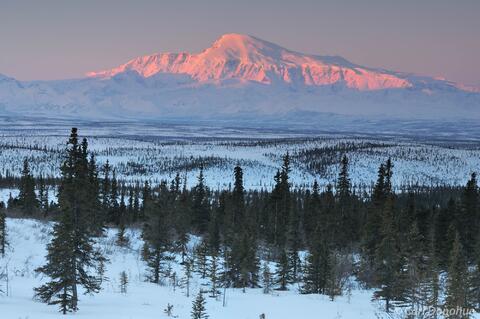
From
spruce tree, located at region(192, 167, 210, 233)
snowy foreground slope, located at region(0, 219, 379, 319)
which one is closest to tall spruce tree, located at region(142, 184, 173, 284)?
snowy foreground slope, located at region(0, 219, 379, 319)

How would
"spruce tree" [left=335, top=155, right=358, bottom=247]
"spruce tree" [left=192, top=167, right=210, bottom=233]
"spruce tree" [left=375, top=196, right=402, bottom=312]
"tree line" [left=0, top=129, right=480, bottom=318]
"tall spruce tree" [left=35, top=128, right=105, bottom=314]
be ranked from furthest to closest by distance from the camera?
1. "spruce tree" [left=192, top=167, right=210, bottom=233]
2. "spruce tree" [left=335, top=155, right=358, bottom=247]
3. "spruce tree" [left=375, top=196, right=402, bottom=312]
4. "tree line" [left=0, top=129, right=480, bottom=318]
5. "tall spruce tree" [left=35, top=128, right=105, bottom=314]

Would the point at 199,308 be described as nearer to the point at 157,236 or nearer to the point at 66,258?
the point at 66,258

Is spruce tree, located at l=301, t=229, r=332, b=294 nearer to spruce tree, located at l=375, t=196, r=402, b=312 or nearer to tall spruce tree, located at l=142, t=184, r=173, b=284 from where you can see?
spruce tree, located at l=375, t=196, r=402, b=312

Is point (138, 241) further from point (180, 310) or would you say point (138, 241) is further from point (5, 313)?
point (5, 313)

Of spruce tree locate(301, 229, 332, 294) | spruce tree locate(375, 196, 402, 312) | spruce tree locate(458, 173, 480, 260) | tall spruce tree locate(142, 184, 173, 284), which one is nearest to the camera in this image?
spruce tree locate(375, 196, 402, 312)

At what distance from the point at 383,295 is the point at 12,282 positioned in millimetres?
21642

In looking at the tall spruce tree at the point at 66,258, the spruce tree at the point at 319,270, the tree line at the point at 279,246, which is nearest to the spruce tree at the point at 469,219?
the tree line at the point at 279,246

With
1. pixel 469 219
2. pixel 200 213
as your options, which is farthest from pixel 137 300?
pixel 469 219

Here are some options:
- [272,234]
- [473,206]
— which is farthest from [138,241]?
[473,206]

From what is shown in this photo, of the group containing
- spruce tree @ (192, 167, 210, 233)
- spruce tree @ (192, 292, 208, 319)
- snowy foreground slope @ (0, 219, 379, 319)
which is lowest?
spruce tree @ (192, 167, 210, 233)

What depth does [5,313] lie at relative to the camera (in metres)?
19.7

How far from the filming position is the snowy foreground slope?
23.0 meters

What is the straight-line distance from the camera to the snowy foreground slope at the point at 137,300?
75.5ft

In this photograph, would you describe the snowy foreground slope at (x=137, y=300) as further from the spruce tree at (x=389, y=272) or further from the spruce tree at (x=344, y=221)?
the spruce tree at (x=344, y=221)
